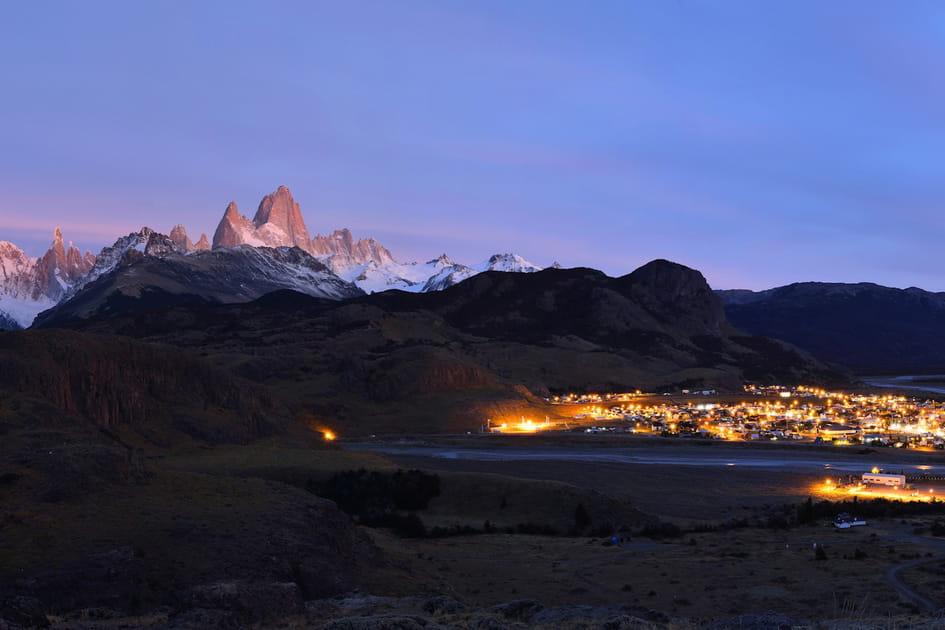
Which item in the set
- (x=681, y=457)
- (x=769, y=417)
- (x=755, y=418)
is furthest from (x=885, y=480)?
(x=769, y=417)

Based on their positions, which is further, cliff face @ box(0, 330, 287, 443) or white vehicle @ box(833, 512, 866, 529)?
cliff face @ box(0, 330, 287, 443)

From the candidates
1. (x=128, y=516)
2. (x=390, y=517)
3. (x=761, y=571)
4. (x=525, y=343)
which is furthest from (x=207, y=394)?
(x=525, y=343)

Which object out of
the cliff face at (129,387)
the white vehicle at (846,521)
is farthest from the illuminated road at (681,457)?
the white vehicle at (846,521)

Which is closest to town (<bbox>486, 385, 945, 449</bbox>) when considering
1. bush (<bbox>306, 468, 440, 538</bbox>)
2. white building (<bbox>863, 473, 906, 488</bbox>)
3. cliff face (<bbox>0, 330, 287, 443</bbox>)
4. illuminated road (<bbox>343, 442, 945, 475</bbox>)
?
illuminated road (<bbox>343, 442, 945, 475</bbox>)

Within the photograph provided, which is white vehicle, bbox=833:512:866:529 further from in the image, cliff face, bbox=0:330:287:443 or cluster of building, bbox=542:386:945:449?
cluster of building, bbox=542:386:945:449

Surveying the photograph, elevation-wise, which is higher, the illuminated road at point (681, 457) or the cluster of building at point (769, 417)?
the cluster of building at point (769, 417)

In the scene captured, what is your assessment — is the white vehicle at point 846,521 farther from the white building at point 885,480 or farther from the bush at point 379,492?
the bush at point 379,492

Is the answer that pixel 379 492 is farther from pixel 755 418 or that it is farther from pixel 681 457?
pixel 755 418
